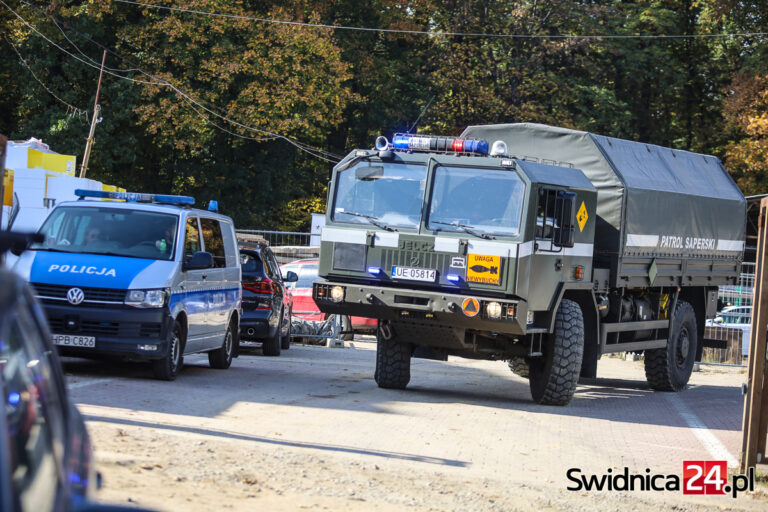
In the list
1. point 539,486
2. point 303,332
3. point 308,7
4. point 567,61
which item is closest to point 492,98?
point 567,61

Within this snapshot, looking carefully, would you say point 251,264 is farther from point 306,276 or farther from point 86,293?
point 86,293

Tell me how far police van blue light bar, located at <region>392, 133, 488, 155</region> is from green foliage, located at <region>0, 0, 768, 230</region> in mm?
23701

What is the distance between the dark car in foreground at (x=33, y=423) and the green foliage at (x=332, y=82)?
112 ft

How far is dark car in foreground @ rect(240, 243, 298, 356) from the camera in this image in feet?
61.8

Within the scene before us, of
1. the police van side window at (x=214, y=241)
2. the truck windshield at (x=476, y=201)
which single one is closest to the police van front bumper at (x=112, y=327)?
the police van side window at (x=214, y=241)

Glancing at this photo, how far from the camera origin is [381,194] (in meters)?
13.5

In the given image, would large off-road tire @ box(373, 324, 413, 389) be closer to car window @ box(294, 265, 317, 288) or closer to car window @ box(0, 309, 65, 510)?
car window @ box(294, 265, 317, 288)

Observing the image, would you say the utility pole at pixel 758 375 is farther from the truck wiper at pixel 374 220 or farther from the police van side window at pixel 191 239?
the police van side window at pixel 191 239

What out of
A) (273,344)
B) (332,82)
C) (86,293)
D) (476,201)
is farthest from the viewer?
(332,82)

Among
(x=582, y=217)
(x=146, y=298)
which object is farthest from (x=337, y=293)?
(x=582, y=217)

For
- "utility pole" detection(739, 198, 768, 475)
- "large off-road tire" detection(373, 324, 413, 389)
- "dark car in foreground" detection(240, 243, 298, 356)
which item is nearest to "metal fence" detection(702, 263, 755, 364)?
"dark car in foreground" detection(240, 243, 298, 356)

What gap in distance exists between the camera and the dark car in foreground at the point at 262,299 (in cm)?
1884

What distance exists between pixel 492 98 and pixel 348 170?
2777cm

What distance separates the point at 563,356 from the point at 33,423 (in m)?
11.0
